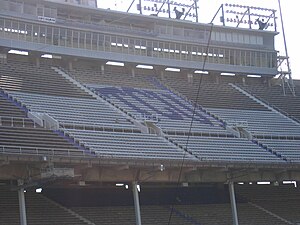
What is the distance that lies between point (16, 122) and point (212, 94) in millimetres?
19373

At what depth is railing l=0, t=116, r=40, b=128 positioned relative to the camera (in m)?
30.3

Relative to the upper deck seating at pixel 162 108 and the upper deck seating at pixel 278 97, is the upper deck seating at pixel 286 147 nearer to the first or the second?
the upper deck seating at pixel 162 108

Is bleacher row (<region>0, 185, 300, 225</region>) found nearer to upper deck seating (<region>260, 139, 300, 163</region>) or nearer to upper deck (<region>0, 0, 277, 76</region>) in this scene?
upper deck seating (<region>260, 139, 300, 163</region>)

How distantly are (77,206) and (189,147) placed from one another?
7.22 m

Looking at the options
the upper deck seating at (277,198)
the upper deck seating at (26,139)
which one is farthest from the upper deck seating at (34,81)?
the upper deck seating at (277,198)

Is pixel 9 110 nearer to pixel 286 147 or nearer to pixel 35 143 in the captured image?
pixel 35 143

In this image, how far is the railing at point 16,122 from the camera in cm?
3026

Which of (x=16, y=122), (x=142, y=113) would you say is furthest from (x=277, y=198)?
(x=16, y=122)

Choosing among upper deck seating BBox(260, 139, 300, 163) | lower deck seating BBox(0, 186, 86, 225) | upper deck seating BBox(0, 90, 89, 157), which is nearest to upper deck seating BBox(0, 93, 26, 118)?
upper deck seating BBox(0, 90, 89, 157)

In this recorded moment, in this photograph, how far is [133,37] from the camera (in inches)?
1822

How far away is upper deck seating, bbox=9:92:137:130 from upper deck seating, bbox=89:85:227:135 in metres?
1.93

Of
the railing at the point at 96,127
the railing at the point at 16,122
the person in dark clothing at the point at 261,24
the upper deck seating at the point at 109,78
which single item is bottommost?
the railing at the point at 96,127

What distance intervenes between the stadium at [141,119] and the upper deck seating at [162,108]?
14 cm

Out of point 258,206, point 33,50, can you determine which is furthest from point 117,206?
point 33,50
